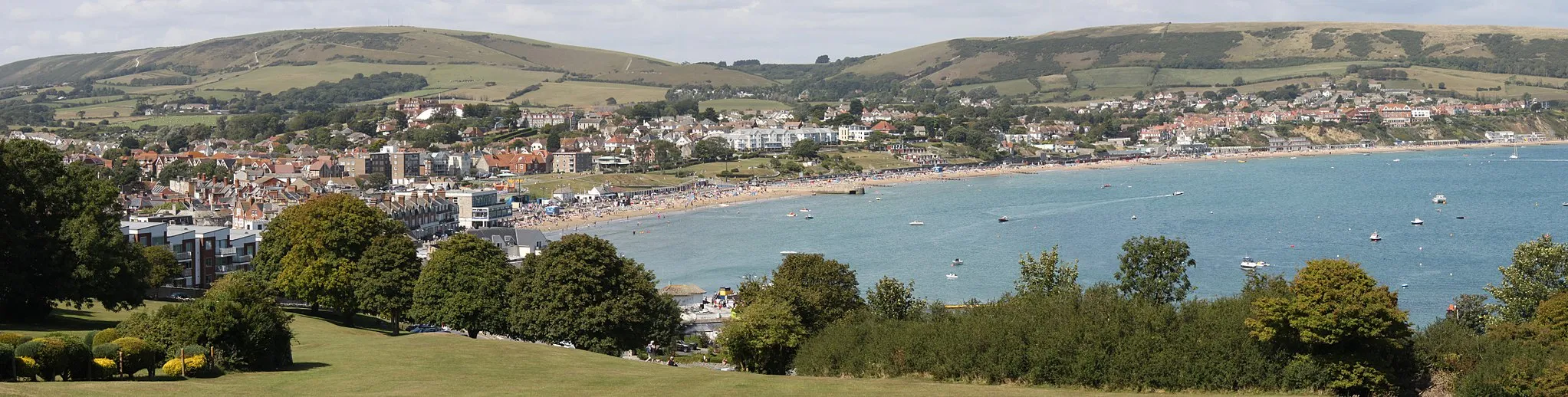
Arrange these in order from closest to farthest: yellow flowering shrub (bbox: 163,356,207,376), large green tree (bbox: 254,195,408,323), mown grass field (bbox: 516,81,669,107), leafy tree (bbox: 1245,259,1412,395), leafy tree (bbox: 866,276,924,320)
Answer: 1. yellow flowering shrub (bbox: 163,356,207,376)
2. leafy tree (bbox: 1245,259,1412,395)
3. leafy tree (bbox: 866,276,924,320)
4. large green tree (bbox: 254,195,408,323)
5. mown grass field (bbox: 516,81,669,107)

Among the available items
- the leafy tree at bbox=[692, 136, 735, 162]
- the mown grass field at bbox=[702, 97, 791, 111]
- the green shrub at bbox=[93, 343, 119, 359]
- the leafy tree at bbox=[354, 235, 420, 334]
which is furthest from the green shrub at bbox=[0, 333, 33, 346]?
the mown grass field at bbox=[702, 97, 791, 111]

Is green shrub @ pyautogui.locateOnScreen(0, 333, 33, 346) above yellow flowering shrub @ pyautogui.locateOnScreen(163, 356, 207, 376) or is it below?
above

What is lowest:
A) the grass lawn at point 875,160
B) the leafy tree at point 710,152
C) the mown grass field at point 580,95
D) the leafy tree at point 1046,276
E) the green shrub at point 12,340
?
the leafy tree at point 1046,276

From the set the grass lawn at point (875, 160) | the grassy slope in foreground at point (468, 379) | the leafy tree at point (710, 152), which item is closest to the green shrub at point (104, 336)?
the grassy slope in foreground at point (468, 379)

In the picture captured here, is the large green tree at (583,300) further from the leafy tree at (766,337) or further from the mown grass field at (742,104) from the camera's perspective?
the mown grass field at (742,104)

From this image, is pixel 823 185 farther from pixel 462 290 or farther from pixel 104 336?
pixel 104 336

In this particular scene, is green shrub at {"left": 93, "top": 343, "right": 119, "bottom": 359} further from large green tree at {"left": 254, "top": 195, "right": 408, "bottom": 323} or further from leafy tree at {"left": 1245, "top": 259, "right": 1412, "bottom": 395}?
leafy tree at {"left": 1245, "top": 259, "right": 1412, "bottom": 395}
